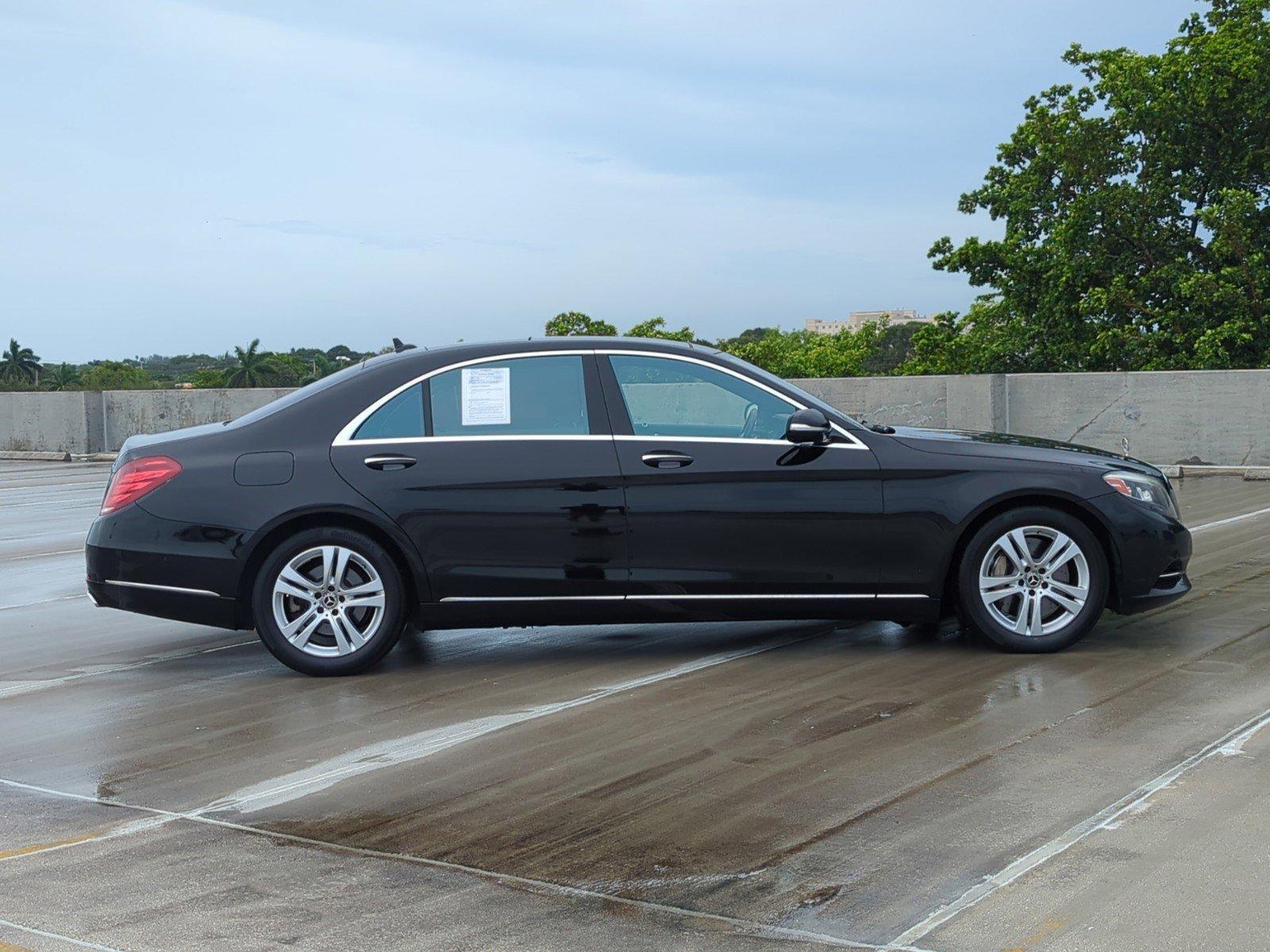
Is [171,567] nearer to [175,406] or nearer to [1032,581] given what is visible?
[1032,581]

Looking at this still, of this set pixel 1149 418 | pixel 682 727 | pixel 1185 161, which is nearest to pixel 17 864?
pixel 682 727

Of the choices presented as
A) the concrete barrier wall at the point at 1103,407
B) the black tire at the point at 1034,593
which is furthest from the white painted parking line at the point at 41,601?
the concrete barrier wall at the point at 1103,407

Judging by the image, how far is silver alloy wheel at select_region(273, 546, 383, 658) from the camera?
696 centimetres

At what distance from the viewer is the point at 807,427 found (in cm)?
700

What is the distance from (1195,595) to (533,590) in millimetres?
4363

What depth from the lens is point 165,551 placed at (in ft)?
22.8

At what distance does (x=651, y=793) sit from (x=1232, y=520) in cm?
1060

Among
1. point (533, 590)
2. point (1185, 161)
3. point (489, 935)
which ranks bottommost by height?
point (489, 935)

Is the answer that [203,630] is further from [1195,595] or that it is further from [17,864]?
[1195,595]

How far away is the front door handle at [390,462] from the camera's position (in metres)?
7.00

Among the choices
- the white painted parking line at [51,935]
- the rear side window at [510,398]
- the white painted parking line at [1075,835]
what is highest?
the rear side window at [510,398]

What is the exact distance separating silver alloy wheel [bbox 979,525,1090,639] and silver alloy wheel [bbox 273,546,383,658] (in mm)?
2952

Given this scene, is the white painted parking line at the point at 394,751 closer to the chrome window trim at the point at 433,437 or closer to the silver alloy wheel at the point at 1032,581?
the chrome window trim at the point at 433,437

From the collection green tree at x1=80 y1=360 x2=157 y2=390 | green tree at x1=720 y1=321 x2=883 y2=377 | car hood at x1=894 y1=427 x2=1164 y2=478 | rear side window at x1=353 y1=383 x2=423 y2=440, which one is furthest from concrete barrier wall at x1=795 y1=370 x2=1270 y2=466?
green tree at x1=80 y1=360 x2=157 y2=390
